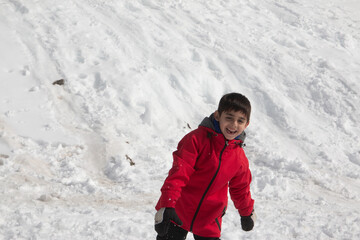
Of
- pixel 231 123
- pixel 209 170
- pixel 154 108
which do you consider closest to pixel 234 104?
pixel 231 123

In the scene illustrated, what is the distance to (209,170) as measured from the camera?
2869 mm

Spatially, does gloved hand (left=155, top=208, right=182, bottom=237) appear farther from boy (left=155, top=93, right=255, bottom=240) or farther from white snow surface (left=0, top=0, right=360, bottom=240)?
white snow surface (left=0, top=0, right=360, bottom=240)

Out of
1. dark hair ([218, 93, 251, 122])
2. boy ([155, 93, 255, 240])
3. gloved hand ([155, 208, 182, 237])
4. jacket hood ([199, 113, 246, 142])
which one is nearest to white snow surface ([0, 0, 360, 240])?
boy ([155, 93, 255, 240])

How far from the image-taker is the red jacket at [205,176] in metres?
2.74

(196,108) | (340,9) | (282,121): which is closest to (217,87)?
(196,108)

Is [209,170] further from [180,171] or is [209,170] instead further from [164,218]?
[164,218]

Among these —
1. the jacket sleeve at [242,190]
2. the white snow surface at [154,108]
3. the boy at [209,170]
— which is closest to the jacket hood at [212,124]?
the boy at [209,170]

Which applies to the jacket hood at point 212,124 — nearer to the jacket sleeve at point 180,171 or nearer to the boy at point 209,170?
the boy at point 209,170

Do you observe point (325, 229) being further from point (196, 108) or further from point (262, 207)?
point (196, 108)

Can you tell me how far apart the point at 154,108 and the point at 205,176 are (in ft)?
16.0

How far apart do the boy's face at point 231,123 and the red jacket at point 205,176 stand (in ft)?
0.18

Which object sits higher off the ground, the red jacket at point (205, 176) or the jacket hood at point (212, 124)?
the jacket hood at point (212, 124)

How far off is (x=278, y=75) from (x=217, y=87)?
6.60ft

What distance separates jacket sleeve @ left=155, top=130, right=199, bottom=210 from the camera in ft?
8.46
